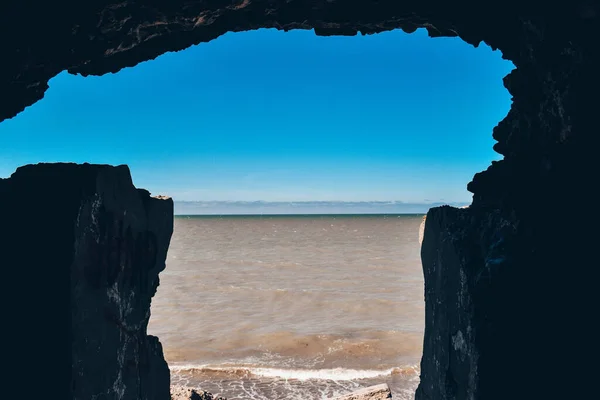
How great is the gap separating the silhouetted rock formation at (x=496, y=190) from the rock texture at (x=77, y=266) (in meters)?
0.03

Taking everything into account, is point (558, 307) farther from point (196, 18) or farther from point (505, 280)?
point (196, 18)

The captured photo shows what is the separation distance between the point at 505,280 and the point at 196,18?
4394 millimetres

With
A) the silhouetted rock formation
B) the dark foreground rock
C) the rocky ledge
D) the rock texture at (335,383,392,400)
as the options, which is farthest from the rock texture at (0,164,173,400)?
the rock texture at (335,383,392,400)

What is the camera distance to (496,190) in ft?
15.9

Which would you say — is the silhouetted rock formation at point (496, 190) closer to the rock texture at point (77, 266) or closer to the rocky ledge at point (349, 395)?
the rock texture at point (77, 266)

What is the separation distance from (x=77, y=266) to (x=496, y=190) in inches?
175

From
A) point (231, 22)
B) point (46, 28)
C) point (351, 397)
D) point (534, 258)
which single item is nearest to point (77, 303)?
point (46, 28)

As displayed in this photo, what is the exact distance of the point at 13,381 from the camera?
156 inches

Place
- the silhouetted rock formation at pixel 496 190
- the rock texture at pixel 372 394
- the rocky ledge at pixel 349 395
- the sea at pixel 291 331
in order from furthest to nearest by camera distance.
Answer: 1. the sea at pixel 291 331
2. the rock texture at pixel 372 394
3. the rocky ledge at pixel 349 395
4. the silhouetted rock formation at pixel 496 190

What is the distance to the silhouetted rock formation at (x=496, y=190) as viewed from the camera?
12.3ft

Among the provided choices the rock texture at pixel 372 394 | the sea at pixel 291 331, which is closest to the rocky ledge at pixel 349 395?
the rock texture at pixel 372 394

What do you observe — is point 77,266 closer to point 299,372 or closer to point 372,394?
point 372,394

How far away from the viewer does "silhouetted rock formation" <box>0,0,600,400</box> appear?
3.74m

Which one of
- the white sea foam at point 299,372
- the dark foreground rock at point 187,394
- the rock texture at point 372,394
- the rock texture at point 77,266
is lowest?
the white sea foam at point 299,372
